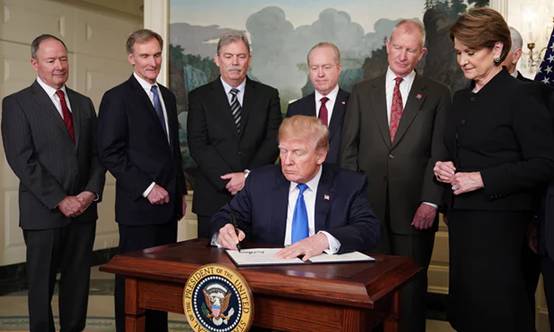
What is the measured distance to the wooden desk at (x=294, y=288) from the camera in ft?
7.01

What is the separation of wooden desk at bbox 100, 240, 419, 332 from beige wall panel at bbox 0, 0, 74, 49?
4848mm

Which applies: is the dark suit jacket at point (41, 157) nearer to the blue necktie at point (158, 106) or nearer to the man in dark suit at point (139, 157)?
the man in dark suit at point (139, 157)

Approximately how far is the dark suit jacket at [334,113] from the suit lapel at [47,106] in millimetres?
1586

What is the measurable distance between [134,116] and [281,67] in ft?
8.46

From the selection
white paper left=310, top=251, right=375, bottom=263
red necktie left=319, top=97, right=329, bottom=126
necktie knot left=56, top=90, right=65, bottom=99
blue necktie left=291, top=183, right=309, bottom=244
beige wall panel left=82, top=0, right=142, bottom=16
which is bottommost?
white paper left=310, top=251, right=375, bottom=263

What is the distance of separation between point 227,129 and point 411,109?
1.25 metres

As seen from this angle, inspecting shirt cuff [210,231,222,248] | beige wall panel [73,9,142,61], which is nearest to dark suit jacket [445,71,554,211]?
shirt cuff [210,231,222,248]

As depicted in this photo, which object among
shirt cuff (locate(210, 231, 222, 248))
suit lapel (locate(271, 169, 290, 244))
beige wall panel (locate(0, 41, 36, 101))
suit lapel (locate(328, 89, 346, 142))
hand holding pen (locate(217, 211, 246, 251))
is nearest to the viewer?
hand holding pen (locate(217, 211, 246, 251))

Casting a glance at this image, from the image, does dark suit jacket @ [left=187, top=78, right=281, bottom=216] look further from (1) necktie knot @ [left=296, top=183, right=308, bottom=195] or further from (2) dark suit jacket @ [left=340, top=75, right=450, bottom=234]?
(1) necktie knot @ [left=296, top=183, right=308, bottom=195]

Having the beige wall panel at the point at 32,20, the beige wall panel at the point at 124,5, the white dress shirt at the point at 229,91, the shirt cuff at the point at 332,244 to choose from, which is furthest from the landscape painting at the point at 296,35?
the shirt cuff at the point at 332,244

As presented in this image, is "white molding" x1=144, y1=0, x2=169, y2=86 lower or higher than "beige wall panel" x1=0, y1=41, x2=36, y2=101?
higher

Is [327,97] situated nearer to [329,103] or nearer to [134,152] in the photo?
[329,103]

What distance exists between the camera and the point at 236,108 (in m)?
4.32

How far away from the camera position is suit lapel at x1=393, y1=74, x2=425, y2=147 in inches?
155
